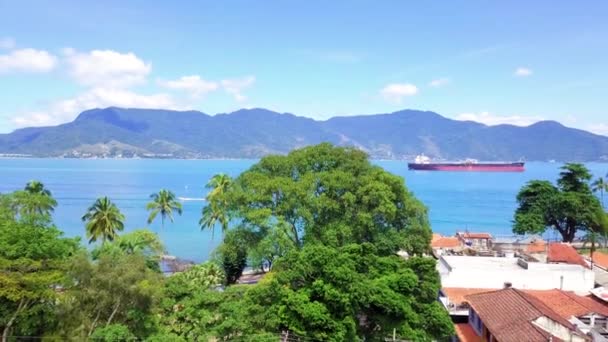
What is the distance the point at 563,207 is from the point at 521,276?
20.4m

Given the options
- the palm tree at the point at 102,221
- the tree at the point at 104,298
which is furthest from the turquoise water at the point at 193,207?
the tree at the point at 104,298

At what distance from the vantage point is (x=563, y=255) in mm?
26969

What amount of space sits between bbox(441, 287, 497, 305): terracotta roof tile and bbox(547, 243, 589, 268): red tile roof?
789 centimetres

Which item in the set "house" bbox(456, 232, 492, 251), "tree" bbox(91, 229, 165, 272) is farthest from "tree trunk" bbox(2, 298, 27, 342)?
"house" bbox(456, 232, 492, 251)

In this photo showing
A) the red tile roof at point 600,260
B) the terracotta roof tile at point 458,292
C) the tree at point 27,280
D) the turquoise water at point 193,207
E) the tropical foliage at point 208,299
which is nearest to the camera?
the tropical foliage at point 208,299

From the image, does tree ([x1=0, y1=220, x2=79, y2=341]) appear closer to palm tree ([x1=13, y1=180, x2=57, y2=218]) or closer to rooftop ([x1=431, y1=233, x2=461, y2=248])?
palm tree ([x1=13, y1=180, x2=57, y2=218])

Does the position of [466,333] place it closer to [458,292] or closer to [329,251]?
[458,292]

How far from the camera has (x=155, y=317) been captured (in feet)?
45.4

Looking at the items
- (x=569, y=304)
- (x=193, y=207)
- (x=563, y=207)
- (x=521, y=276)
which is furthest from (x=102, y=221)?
(x=193, y=207)

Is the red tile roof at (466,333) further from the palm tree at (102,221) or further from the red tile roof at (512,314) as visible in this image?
the palm tree at (102,221)

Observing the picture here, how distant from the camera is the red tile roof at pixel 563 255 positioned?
26.2 meters

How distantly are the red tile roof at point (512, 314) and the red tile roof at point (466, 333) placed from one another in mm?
978

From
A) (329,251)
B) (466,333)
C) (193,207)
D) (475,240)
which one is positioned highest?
(329,251)

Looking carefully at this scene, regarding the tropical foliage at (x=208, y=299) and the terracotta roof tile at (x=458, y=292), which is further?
the terracotta roof tile at (x=458, y=292)
